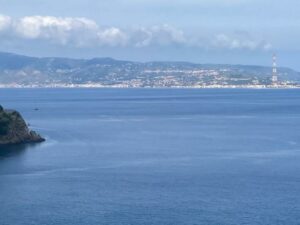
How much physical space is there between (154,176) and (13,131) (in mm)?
21292

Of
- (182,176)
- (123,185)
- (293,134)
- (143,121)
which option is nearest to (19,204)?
(123,185)

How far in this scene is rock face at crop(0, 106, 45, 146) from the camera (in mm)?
63656

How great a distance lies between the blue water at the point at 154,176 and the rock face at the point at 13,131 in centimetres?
206

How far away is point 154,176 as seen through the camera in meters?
47.4

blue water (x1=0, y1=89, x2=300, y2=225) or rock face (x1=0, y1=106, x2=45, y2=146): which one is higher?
rock face (x1=0, y1=106, x2=45, y2=146)

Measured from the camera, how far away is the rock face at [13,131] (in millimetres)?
63656

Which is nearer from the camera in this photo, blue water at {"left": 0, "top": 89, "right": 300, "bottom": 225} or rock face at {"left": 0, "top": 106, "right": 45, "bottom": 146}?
blue water at {"left": 0, "top": 89, "right": 300, "bottom": 225}

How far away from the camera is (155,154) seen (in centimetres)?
5841

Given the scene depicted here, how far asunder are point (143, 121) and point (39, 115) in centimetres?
1811

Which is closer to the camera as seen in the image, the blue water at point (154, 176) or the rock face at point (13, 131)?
the blue water at point (154, 176)

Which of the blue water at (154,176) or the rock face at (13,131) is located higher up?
the rock face at (13,131)

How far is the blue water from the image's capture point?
36844mm

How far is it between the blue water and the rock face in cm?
206

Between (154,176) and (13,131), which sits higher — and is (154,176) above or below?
below
